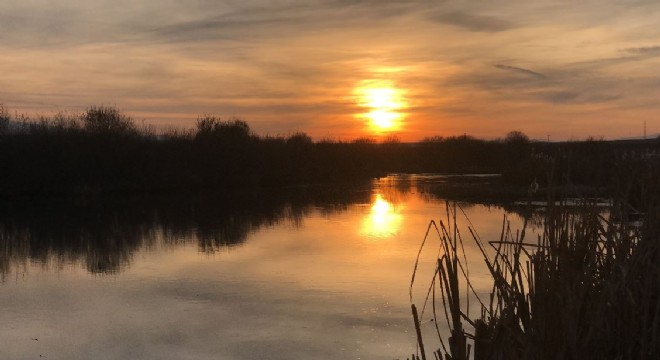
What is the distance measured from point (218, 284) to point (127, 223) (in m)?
8.90

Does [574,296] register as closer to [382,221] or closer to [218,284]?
[218,284]

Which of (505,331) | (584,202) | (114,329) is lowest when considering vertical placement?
(114,329)

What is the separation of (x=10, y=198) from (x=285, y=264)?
19325 mm

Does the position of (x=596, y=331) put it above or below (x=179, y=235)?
above

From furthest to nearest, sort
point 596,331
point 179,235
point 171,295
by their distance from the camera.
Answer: point 179,235 < point 171,295 < point 596,331

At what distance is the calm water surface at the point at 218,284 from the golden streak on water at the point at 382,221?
44 mm

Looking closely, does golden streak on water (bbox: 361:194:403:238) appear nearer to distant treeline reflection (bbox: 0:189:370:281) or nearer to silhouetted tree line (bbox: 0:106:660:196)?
distant treeline reflection (bbox: 0:189:370:281)

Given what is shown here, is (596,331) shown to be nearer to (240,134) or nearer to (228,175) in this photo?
(228,175)

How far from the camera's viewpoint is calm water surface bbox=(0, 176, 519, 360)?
6.98 m

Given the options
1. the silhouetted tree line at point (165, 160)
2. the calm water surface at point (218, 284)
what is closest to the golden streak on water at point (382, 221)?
the calm water surface at point (218, 284)

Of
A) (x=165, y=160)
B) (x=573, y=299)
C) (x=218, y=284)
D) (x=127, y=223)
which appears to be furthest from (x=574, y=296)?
(x=165, y=160)

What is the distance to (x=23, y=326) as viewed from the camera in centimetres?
768

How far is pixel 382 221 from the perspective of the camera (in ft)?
54.6

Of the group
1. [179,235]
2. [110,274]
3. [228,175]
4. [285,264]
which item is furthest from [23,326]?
[228,175]
